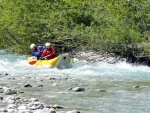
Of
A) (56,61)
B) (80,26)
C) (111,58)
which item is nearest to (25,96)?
(56,61)

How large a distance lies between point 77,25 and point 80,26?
35.2 inches

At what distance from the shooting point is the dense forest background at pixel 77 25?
18.6m

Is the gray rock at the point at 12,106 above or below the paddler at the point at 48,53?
below

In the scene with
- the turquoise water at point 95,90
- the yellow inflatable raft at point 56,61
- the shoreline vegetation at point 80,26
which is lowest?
the turquoise water at point 95,90

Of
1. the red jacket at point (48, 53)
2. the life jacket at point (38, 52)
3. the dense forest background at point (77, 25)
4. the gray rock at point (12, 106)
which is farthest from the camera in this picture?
the life jacket at point (38, 52)

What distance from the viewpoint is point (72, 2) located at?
21.6 metres

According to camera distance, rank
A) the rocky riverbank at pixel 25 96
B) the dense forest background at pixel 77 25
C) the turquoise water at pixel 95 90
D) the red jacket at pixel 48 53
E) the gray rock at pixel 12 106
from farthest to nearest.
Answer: the red jacket at pixel 48 53
the dense forest background at pixel 77 25
the turquoise water at pixel 95 90
the gray rock at pixel 12 106
the rocky riverbank at pixel 25 96

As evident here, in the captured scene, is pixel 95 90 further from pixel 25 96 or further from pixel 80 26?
pixel 80 26

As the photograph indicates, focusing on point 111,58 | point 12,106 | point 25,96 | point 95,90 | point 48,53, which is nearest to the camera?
point 12,106

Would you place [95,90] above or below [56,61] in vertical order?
below

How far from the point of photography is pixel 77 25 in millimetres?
21578

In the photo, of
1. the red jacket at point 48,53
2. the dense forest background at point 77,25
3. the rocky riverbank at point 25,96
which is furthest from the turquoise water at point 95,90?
the dense forest background at point 77,25

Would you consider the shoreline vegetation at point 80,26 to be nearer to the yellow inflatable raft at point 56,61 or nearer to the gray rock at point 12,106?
the yellow inflatable raft at point 56,61

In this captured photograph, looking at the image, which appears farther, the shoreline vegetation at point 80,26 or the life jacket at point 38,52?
the life jacket at point 38,52
